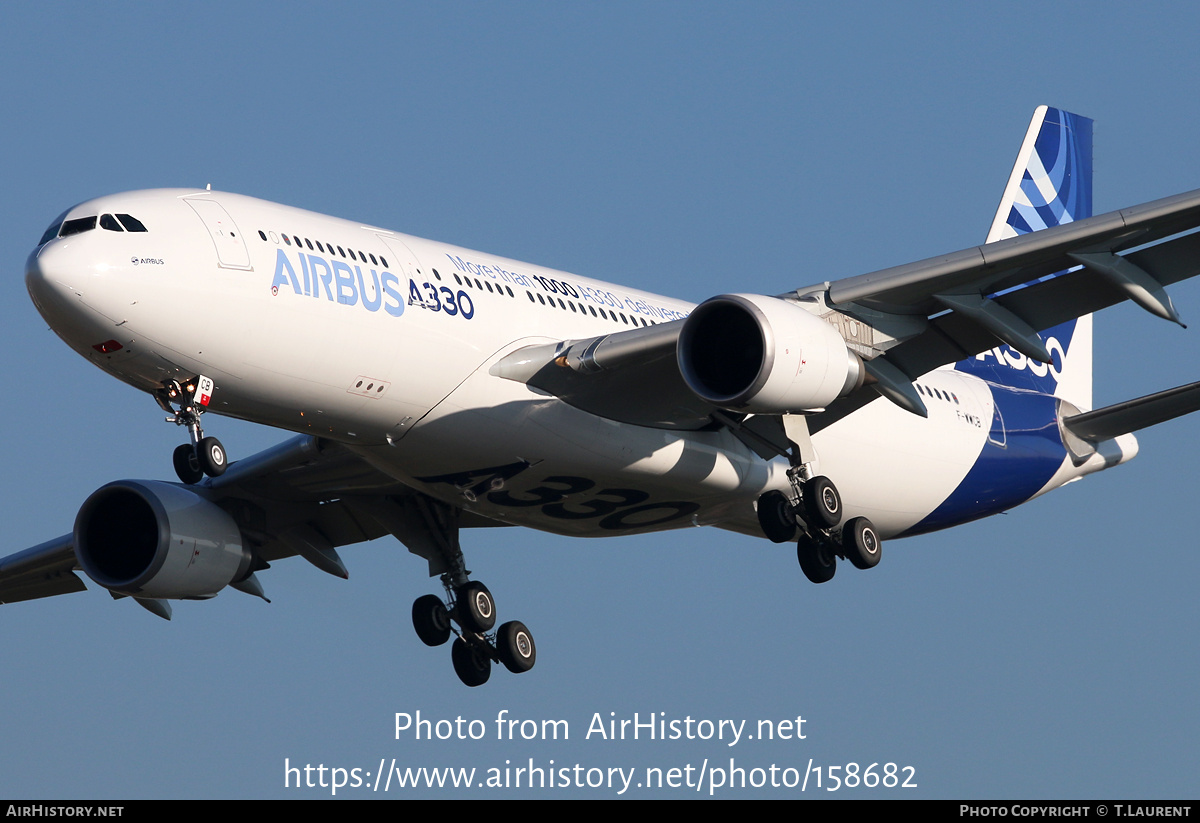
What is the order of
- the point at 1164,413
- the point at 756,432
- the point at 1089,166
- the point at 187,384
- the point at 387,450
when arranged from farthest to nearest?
the point at 1089,166, the point at 1164,413, the point at 756,432, the point at 387,450, the point at 187,384

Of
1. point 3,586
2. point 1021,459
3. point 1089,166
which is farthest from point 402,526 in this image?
point 1089,166

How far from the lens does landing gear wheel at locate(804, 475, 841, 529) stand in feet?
82.3

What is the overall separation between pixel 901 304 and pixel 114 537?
46.8 ft

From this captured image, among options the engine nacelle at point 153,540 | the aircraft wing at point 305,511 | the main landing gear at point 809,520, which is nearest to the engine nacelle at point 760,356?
the main landing gear at point 809,520

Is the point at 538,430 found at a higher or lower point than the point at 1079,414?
lower

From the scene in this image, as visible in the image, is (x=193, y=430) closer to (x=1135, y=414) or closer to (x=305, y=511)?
(x=305, y=511)

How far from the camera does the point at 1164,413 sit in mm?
28000

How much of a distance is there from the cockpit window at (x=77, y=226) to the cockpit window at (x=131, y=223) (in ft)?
1.16

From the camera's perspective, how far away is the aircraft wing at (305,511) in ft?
87.4

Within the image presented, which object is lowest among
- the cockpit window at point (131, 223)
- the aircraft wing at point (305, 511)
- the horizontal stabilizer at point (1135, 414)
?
the cockpit window at point (131, 223)

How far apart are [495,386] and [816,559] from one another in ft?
20.4

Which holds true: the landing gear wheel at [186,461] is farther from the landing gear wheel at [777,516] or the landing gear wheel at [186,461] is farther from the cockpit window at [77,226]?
the landing gear wheel at [777,516]

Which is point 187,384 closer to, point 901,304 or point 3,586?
point 901,304

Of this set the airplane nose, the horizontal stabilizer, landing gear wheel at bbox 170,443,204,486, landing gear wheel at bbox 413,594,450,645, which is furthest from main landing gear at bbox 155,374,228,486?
the horizontal stabilizer
